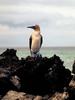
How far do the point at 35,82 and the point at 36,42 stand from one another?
5594 mm

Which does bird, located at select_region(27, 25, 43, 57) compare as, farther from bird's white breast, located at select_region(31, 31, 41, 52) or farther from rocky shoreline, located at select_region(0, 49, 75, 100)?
rocky shoreline, located at select_region(0, 49, 75, 100)

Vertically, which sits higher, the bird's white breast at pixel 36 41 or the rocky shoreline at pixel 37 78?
the bird's white breast at pixel 36 41

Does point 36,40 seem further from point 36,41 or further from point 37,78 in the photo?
point 37,78

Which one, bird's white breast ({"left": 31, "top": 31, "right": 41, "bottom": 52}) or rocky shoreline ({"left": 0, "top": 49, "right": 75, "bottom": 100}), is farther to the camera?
bird's white breast ({"left": 31, "top": 31, "right": 41, "bottom": 52})

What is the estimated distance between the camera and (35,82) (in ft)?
55.1

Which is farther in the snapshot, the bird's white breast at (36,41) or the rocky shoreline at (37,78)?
the bird's white breast at (36,41)

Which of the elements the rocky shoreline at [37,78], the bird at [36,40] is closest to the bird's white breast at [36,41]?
the bird at [36,40]

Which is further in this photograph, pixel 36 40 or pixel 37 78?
pixel 36 40

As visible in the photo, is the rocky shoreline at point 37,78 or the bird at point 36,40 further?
the bird at point 36,40

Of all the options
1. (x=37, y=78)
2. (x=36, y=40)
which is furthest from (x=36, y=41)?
(x=37, y=78)

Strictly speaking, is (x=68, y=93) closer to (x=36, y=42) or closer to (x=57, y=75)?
(x=57, y=75)

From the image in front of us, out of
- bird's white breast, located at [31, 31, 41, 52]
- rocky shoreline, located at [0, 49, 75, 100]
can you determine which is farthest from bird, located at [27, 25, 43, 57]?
rocky shoreline, located at [0, 49, 75, 100]

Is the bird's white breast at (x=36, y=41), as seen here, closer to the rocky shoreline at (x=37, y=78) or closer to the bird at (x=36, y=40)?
the bird at (x=36, y=40)

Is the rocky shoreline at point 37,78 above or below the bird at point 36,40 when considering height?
below
